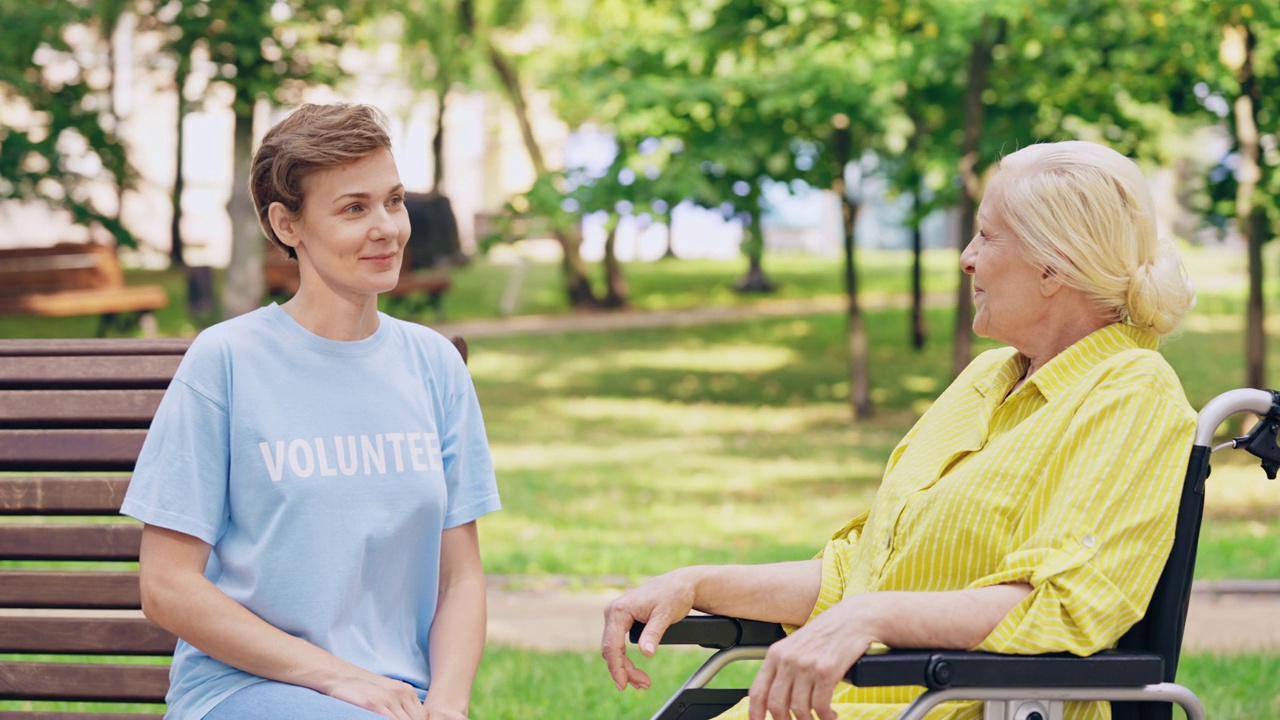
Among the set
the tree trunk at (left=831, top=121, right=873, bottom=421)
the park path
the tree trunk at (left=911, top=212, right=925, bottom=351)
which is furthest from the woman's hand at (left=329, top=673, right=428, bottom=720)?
the tree trunk at (left=911, top=212, right=925, bottom=351)

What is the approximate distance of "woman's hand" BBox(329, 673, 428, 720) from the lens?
7.71ft

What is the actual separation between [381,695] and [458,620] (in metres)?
0.26

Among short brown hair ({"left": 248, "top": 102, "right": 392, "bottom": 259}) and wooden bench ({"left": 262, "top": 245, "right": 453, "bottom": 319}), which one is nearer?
short brown hair ({"left": 248, "top": 102, "right": 392, "bottom": 259})

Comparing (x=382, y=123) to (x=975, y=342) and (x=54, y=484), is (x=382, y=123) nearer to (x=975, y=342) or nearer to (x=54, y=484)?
(x=54, y=484)

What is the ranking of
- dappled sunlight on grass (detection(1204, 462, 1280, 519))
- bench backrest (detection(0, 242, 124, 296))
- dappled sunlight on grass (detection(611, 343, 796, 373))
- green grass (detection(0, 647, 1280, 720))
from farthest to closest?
dappled sunlight on grass (detection(611, 343, 796, 373))
bench backrest (detection(0, 242, 124, 296))
dappled sunlight on grass (detection(1204, 462, 1280, 519))
green grass (detection(0, 647, 1280, 720))

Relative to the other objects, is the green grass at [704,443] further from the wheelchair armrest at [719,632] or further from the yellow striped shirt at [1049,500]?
the yellow striped shirt at [1049,500]

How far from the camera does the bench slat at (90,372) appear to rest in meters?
2.99

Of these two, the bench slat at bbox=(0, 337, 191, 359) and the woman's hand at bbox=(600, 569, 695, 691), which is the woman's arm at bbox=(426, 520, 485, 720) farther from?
the bench slat at bbox=(0, 337, 191, 359)

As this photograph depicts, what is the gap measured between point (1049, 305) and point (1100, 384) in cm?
20

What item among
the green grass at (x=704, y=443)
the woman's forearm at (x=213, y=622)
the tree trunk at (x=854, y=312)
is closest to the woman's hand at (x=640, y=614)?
the woman's forearm at (x=213, y=622)

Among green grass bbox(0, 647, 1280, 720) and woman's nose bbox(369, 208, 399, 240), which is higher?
woman's nose bbox(369, 208, 399, 240)

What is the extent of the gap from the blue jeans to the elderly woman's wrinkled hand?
0.63 metres

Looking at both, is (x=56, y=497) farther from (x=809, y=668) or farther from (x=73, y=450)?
(x=809, y=668)

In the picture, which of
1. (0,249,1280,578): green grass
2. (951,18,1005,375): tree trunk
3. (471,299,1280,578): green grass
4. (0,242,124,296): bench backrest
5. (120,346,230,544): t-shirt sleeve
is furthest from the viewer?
(0,242,124,296): bench backrest
